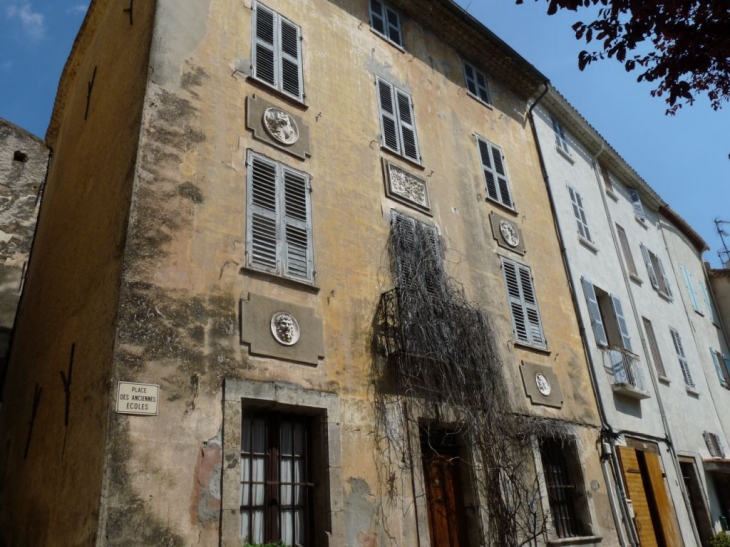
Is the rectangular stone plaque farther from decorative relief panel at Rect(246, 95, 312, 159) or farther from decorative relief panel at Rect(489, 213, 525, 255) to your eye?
decorative relief panel at Rect(489, 213, 525, 255)

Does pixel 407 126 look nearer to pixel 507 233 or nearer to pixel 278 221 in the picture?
pixel 507 233

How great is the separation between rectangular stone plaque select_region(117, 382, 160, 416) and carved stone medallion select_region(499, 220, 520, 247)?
7.97m

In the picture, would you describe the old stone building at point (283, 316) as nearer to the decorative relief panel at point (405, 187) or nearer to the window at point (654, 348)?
the decorative relief panel at point (405, 187)

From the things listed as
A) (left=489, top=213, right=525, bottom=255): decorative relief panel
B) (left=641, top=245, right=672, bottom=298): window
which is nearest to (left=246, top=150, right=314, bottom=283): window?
(left=489, top=213, right=525, bottom=255): decorative relief panel

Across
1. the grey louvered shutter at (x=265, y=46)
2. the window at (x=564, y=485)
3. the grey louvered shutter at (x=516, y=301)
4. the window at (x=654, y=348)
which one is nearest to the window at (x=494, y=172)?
the grey louvered shutter at (x=516, y=301)

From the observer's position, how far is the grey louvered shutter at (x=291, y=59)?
958 cm

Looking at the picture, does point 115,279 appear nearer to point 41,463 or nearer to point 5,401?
point 41,463

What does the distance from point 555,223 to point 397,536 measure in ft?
28.6

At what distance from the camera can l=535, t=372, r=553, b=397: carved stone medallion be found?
10898mm

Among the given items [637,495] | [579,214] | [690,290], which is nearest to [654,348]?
[579,214]

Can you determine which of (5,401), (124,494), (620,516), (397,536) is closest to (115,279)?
(124,494)

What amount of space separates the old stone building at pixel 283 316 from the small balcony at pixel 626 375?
114cm

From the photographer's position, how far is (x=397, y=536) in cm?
756

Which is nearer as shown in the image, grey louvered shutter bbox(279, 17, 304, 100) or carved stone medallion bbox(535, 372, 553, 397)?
grey louvered shutter bbox(279, 17, 304, 100)
